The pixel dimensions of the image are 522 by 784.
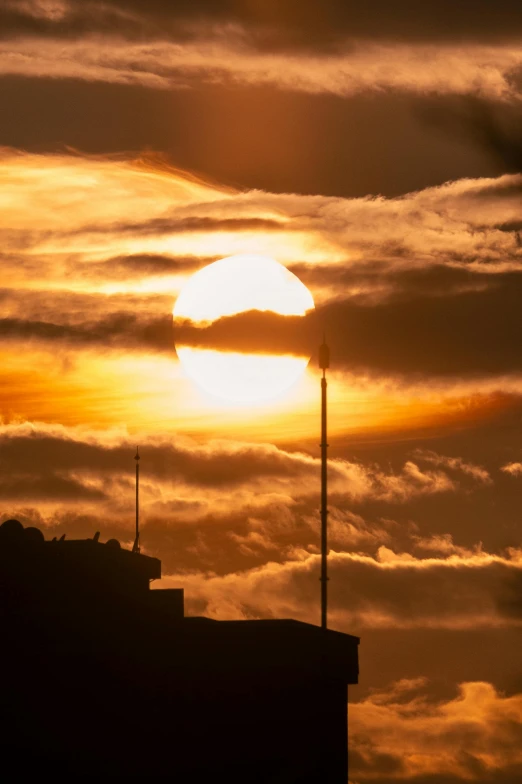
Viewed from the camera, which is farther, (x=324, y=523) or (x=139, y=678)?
(x=139, y=678)

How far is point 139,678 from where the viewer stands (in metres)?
107

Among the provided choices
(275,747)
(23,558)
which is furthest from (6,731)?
(275,747)

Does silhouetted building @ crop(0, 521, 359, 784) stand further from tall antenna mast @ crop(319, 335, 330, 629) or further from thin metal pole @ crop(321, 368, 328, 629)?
tall antenna mast @ crop(319, 335, 330, 629)

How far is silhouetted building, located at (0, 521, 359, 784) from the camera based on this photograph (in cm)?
10375

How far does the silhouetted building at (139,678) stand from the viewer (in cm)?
10375

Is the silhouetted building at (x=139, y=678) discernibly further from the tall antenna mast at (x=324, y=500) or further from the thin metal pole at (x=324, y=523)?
the tall antenna mast at (x=324, y=500)

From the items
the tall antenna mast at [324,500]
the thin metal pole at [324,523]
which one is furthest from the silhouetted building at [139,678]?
the tall antenna mast at [324,500]

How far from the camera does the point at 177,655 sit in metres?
108

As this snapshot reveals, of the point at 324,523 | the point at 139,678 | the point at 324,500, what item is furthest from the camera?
the point at 139,678

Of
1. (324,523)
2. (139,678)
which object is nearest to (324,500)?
(324,523)

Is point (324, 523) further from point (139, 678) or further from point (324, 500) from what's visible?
point (139, 678)

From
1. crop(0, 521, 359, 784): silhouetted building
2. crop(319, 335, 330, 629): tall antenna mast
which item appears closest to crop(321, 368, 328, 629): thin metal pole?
crop(319, 335, 330, 629): tall antenna mast

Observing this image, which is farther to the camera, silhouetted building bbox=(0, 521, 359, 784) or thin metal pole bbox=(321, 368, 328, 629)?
silhouetted building bbox=(0, 521, 359, 784)

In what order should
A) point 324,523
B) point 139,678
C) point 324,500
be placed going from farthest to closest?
1. point 139,678
2. point 324,500
3. point 324,523
